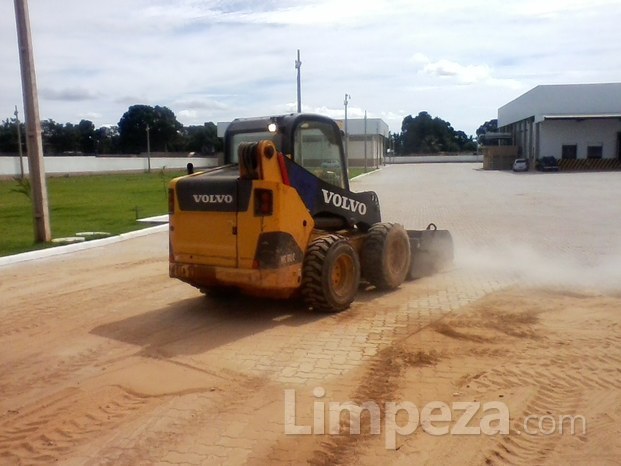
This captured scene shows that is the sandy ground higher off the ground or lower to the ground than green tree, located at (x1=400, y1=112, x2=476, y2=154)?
lower

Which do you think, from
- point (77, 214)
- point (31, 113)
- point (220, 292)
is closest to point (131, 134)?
point (77, 214)

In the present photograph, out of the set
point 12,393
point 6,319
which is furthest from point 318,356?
point 6,319

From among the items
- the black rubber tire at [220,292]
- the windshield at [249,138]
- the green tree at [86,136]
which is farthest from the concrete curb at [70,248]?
the green tree at [86,136]

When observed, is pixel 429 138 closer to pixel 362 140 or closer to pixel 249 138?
pixel 362 140

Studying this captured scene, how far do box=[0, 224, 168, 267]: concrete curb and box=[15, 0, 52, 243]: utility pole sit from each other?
1109 mm

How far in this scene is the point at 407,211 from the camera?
23094mm

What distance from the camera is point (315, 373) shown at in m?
6.18

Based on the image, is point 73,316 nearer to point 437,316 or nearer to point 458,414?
point 437,316

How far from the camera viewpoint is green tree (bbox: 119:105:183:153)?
101812 millimetres

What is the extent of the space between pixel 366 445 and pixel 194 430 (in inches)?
49.5

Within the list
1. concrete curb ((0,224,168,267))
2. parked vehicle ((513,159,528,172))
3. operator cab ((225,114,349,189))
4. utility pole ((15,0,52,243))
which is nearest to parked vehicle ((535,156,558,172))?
parked vehicle ((513,159,528,172))

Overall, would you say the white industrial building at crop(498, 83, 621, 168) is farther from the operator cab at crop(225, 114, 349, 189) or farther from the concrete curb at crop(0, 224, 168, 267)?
the operator cab at crop(225, 114, 349, 189)

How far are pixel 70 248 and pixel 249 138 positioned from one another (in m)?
7.57

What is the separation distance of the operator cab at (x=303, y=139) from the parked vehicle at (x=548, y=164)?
2168 inches
